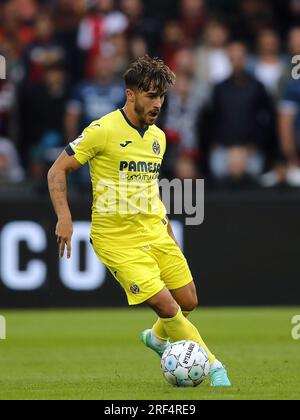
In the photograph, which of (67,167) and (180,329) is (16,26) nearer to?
(67,167)

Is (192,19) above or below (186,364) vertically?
above

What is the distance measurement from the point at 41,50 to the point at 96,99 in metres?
1.43

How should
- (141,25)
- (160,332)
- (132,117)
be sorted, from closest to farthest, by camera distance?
(132,117), (160,332), (141,25)

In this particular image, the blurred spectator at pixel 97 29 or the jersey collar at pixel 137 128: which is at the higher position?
the blurred spectator at pixel 97 29

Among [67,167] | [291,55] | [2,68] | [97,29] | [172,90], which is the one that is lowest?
[67,167]

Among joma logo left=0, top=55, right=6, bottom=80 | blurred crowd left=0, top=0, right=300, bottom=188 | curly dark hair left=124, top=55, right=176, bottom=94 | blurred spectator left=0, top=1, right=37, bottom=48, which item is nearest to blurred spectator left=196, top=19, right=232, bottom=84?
blurred crowd left=0, top=0, right=300, bottom=188

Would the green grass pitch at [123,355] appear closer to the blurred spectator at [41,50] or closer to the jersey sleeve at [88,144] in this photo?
the jersey sleeve at [88,144]

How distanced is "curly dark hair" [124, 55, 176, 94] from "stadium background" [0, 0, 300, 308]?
6.31m

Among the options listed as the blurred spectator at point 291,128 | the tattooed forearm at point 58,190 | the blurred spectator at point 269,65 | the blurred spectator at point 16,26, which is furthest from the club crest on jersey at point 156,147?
the blurred spectator at point 16,26

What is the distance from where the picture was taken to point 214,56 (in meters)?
16.2

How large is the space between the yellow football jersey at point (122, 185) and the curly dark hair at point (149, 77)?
12.9 inches

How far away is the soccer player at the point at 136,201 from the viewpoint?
8.32 m

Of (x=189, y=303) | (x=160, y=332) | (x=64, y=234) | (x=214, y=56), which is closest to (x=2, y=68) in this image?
(x=214, y=56)

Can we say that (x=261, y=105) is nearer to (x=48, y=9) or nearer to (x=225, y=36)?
(x=225, y=36)
